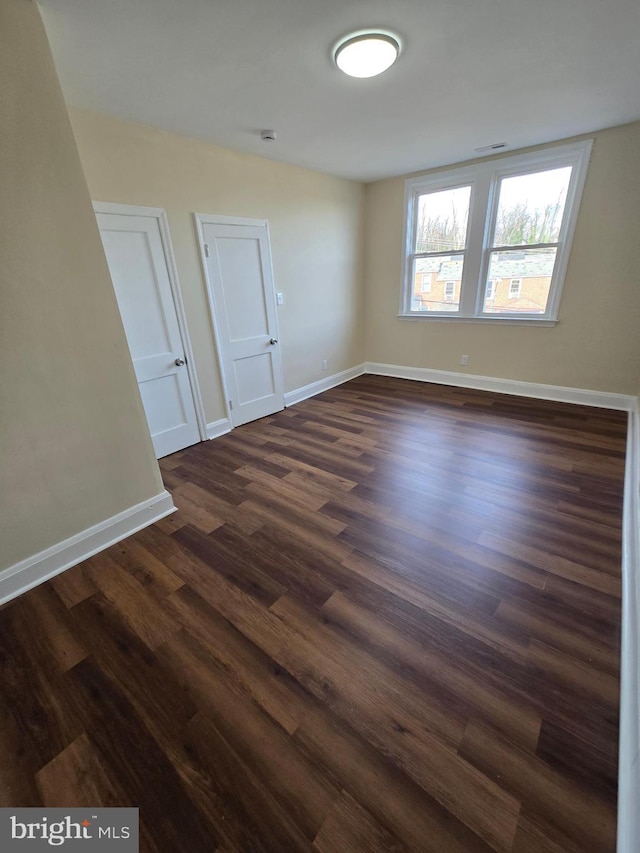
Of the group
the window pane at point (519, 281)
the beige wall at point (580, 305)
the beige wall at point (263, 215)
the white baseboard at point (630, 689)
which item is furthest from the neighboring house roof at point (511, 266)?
the white baseboard at point (630, 689)

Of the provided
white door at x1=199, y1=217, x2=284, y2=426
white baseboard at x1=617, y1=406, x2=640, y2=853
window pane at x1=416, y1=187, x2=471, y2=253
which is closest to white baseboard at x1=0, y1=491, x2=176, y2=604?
white door at x1=199, y1=217, x2=284, y2=426

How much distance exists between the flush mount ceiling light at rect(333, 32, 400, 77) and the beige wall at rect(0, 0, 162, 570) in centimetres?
140

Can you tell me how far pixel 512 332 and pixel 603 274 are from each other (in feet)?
3.15

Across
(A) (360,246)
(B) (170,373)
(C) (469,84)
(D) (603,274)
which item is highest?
(C) (469,84)

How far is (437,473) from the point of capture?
2789 mm

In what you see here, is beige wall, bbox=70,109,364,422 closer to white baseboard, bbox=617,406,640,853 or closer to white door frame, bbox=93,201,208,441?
white door frame, bbox=93,201,208,441

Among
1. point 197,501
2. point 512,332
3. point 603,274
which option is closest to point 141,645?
point 197,501

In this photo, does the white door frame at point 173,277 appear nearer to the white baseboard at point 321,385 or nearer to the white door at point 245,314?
the white door at point 245,314

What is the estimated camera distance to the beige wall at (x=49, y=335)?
152 cm

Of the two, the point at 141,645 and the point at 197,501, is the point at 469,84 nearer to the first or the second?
the point at 197,501

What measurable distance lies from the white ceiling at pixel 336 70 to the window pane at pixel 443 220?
3.63 ft

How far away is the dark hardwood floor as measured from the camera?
104 cm

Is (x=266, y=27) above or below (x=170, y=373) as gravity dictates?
above

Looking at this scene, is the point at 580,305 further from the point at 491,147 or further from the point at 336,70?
the point at 336,70
